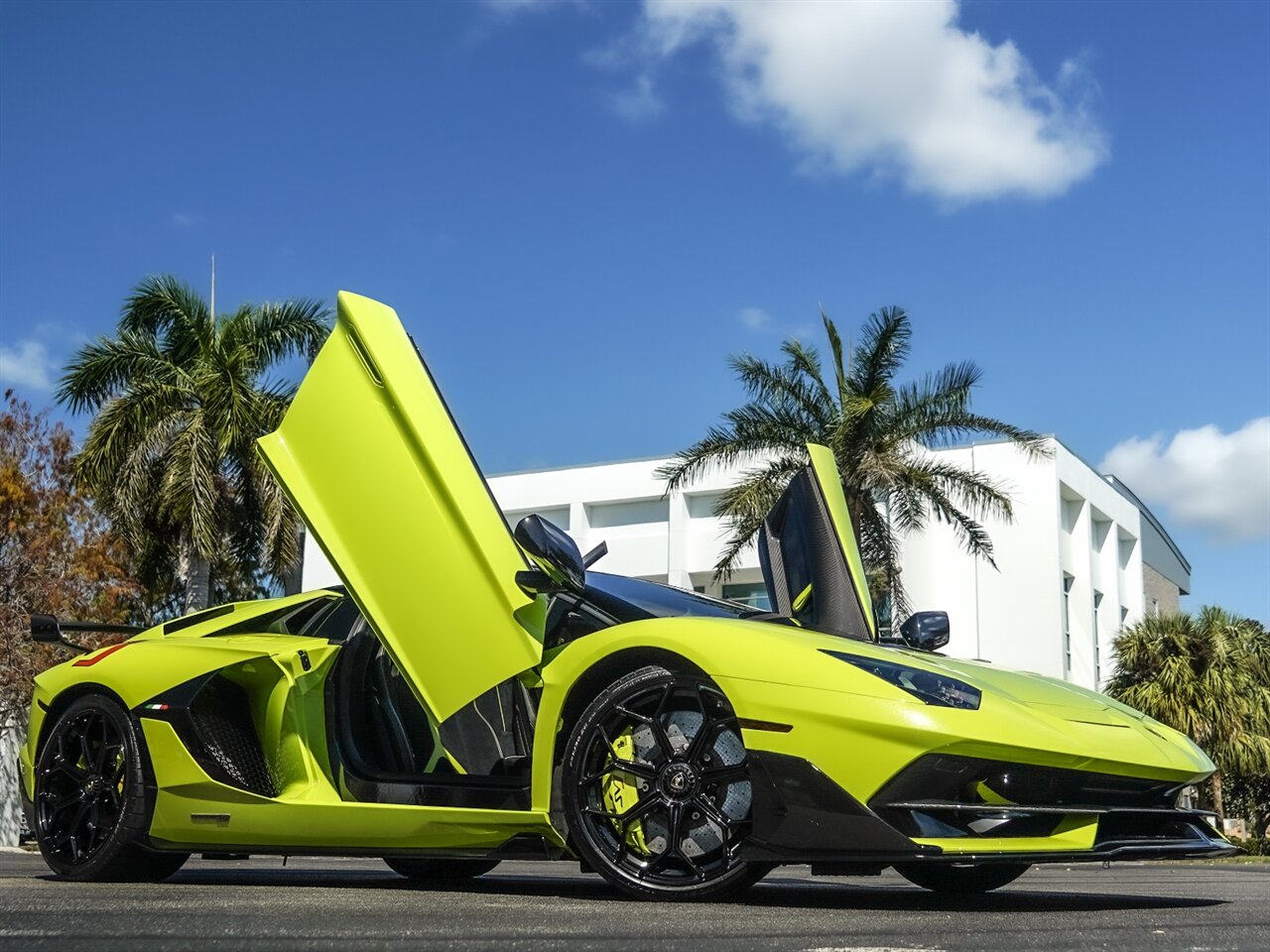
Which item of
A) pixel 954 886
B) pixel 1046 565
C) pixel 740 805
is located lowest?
pixel 954 886

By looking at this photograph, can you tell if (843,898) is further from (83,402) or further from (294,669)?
(83,402)

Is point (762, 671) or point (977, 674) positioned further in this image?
point (977, 674)

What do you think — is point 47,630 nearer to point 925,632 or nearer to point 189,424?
point 925,632

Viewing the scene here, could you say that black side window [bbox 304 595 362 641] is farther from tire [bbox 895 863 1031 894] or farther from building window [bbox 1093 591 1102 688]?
building window [bbox 1093 591 1102 688]

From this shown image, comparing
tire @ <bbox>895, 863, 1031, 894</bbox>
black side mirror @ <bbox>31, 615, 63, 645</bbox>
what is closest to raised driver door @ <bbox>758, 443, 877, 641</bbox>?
tire @ <bbox>895, 863, 1031, 894</bbox>

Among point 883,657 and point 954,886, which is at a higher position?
point 883,657

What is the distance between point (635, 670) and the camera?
4473mm

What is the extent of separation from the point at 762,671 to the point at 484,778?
4.00ft

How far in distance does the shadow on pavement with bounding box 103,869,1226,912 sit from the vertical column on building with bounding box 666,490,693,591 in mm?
35907

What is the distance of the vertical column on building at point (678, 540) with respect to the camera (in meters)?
42.3

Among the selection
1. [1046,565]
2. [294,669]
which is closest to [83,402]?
[294,669]

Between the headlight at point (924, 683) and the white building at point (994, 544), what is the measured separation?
1249 inches

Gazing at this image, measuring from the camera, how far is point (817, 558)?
5.06 m

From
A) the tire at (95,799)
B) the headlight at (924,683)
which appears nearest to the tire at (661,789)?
the headlight at (924,683)
